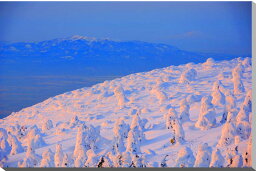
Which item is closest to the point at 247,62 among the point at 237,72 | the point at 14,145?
the point at 237,72

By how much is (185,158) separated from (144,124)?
1954 mm

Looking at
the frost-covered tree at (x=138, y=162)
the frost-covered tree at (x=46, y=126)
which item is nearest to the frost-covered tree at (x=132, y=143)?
the frost-covered tree at (x=138, y=162)

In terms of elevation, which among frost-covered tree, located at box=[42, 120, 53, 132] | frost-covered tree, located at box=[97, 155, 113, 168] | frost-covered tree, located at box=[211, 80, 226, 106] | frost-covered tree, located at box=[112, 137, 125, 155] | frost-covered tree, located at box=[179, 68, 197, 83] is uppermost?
frost-covered tree, located at box=[179, 68, 197, 83]

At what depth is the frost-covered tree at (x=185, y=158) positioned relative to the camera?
1156 centimetres

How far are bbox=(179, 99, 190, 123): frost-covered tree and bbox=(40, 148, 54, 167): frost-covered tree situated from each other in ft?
12.8

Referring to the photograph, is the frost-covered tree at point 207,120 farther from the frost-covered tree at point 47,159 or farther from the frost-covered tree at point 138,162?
the frost-covered tree at point 47,159

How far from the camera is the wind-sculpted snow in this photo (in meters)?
11.9

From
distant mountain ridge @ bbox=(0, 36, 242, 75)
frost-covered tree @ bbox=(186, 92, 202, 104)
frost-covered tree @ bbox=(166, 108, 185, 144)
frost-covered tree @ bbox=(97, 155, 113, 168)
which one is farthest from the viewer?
frost-covered tree @ bbox=(186, 92, 202, 104)

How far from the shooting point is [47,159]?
12109mm

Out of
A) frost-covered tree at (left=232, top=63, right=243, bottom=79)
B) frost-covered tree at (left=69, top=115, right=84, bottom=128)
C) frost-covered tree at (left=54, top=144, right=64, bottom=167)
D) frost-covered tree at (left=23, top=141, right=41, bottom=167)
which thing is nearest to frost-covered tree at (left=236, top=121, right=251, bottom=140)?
frost-covered tree at (left=232, top=63, right=243, bottom=79)

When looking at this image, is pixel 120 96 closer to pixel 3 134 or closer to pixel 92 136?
pixel 92 136

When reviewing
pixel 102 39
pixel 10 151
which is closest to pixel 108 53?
pixel 102 39

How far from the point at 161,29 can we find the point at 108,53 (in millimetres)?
1815

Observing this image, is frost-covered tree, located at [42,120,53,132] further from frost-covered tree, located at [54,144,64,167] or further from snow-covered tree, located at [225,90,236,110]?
snow-covered tree, located at [225,90,236,110]
